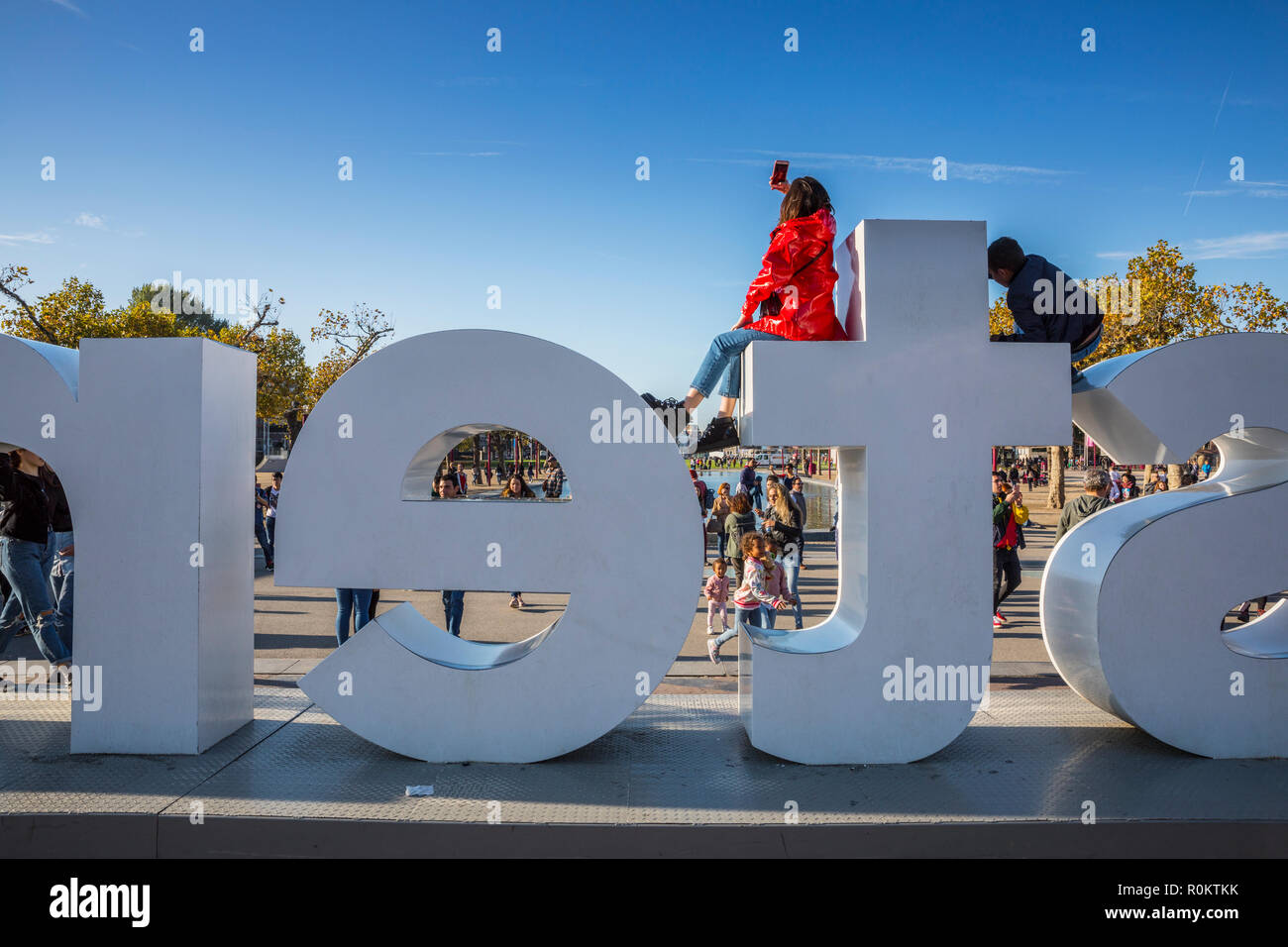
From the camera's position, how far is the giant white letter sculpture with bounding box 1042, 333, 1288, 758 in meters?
4.87

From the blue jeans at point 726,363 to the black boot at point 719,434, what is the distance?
228 millimetres

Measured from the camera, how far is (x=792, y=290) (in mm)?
5172

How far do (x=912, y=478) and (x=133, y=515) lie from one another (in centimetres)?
444

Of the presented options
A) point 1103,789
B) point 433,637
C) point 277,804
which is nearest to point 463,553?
point 433,637

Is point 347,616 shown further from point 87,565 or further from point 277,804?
Result: point 277,804

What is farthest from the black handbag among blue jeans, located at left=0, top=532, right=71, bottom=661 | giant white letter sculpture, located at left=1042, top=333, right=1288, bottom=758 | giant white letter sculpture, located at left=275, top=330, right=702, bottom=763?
blue jeans, located at left=0, top=532, right=71, bottom=661

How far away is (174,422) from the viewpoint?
4.94 metres

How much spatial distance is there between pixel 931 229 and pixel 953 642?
2338 millimetres

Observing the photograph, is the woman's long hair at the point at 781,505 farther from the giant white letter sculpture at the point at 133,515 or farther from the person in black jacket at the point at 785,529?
the giant white letter sculpture at the point at 133,515

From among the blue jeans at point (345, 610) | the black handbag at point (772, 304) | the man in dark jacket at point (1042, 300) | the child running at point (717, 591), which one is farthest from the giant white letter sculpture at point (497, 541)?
the child running at point (717, 591)

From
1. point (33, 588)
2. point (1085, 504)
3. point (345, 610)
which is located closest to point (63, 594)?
point (33, 588)

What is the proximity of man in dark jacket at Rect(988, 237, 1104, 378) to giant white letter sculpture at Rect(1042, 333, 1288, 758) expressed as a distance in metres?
0.35

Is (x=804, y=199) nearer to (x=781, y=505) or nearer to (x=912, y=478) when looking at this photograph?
(x=912, y=478)
